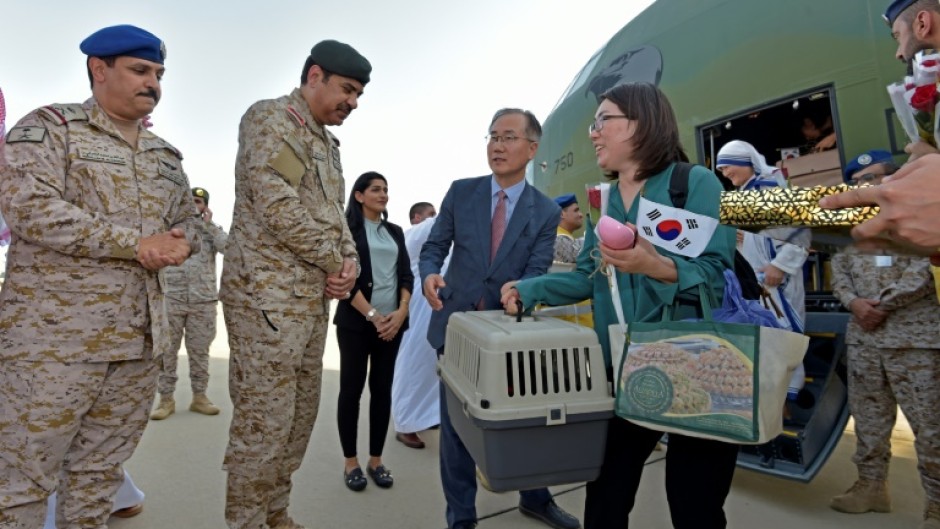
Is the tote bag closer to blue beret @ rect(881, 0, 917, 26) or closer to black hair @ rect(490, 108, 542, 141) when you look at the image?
blue beret @ rect(881, 0, 917, 26)

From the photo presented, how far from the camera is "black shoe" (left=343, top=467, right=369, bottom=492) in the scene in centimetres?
289

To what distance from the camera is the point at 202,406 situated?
451 centimetres

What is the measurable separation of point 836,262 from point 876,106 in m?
0.94

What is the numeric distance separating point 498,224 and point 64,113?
169cm

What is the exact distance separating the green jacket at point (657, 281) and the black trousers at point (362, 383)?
161 cm

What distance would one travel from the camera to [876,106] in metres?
3.00

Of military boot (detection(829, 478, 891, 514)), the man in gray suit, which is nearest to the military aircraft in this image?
military boot (detection(829, 478, 891, 514))

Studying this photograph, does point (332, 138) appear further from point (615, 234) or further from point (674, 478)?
point (674, 478)

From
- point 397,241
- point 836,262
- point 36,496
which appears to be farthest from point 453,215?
point 836,262

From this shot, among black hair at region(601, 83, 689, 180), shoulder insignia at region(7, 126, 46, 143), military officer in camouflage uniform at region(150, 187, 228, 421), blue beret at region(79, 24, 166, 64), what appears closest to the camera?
black hair at region(601, 83, 689, 180)

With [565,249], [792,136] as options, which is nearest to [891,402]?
[565,249]

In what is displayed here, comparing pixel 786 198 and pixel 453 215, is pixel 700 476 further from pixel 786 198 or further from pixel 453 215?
pixel 453 215

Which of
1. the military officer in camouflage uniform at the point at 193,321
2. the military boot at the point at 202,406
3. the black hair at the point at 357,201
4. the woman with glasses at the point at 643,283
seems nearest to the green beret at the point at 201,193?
the military officer in camouflage uniform at the point at 193,321

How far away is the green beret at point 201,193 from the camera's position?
5.18 m
